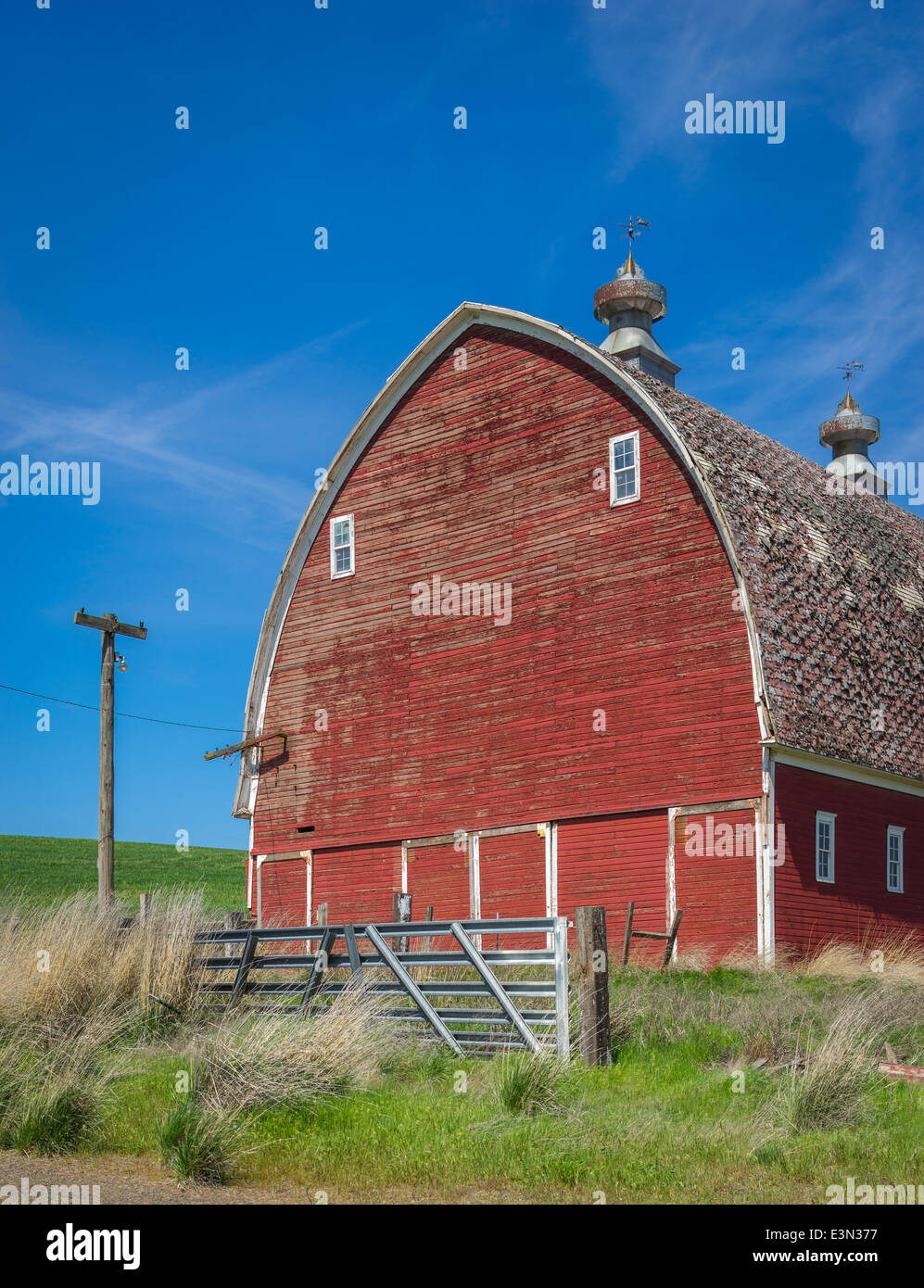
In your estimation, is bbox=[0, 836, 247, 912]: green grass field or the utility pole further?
bbox=[0, 836, 247, 912]: green grass field

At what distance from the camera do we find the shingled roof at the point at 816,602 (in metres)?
20.2

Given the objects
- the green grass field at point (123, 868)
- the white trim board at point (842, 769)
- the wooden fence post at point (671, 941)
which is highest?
the white trim board at point (842, 769)

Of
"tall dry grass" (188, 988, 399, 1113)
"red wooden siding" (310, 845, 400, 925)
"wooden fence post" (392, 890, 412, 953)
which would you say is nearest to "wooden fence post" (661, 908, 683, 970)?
"wooden fence post" (392, 890, 412, 953)

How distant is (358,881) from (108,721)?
593 centimetres

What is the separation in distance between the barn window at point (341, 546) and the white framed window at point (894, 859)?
453 inches

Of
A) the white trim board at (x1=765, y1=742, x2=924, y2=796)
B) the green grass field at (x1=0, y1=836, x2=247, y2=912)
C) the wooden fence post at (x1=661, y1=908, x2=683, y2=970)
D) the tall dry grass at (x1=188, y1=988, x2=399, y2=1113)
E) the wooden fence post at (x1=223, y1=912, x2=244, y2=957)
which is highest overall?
the white trim board at (x1=765, y1=742, x2=924, y2=796)

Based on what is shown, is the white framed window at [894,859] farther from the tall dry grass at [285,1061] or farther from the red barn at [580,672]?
the tall dry grass at [285,1061]

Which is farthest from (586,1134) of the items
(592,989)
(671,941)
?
(671,941)

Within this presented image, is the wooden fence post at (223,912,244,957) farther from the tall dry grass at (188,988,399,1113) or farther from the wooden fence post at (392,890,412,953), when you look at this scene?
the tall dry grass at (188,988,399,1113)

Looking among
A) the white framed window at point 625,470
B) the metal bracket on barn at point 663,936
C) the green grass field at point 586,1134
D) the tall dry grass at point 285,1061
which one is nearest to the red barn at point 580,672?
the white framed window at point 625,470

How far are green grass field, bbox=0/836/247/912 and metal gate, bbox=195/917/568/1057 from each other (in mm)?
20520

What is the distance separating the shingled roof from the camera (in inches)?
794
